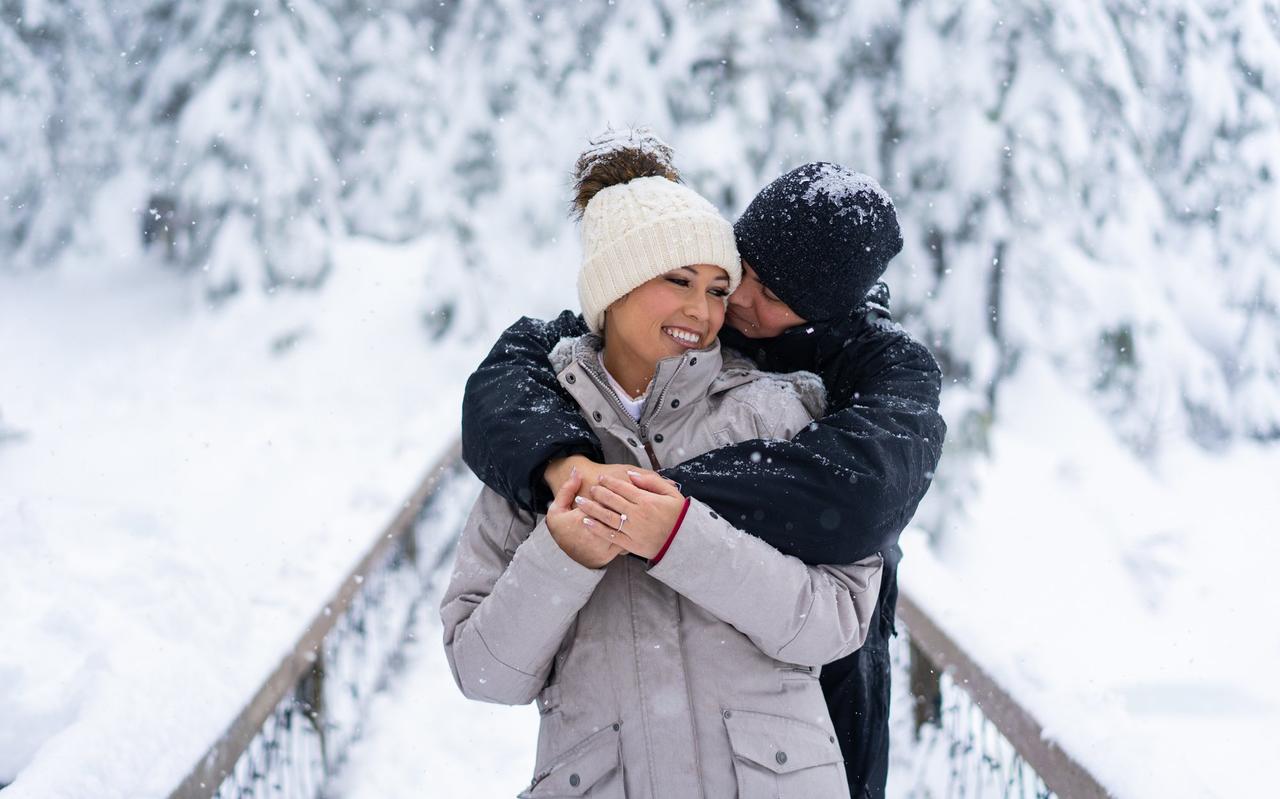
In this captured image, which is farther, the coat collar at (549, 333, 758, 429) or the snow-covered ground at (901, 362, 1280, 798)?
the snow-covered ground at (901, 362, 1280, 798)

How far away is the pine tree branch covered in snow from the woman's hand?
5409mm

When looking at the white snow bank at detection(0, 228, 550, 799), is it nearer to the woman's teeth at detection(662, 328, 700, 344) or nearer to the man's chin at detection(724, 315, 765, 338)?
the woman's teeth at detection(662, 328, 700, 344)

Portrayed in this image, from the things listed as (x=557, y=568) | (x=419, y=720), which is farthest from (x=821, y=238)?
(x=419, y=720)

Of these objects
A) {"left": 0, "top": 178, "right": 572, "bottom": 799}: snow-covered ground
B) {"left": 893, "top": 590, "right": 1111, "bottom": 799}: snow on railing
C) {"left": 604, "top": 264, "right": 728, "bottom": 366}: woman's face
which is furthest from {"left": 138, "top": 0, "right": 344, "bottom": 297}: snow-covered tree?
{"left": 604, "top": 264, "right": 728, "bottom": 366}: woman's face

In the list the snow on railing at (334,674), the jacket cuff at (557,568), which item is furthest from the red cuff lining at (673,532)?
the snow on railing at (334,674)

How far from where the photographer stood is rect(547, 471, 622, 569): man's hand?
174 centimetres

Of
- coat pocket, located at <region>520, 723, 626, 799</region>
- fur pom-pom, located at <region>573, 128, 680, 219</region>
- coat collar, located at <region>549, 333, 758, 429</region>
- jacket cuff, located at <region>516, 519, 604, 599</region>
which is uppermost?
fur pom-pom, located at <region>573, 128, 680, 219</region>

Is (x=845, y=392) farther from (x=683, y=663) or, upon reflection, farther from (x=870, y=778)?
(x=870, y=778)

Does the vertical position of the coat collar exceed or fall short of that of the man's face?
it falls short

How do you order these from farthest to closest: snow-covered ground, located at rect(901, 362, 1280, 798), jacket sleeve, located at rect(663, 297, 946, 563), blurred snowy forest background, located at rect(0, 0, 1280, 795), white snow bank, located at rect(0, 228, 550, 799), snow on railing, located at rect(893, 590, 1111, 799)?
blurred snowy forest background, located at rect(0, 0, 1280, 795) < snow-covered ground, located at rect(901, 362, 1280, 798) < white snow bank, located at rect(0, 228, 550, 799) < snow on railing, located at rect(893, 590, 1111, 799) < jacket sleeve, located at rect(663, 297, 946, 563)

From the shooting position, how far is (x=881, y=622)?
2.52 meters

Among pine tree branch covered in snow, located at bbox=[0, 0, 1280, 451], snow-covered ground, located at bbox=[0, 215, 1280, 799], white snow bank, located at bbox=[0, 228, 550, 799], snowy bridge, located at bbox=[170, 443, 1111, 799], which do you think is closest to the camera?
snowy bridge, located at bbox=[170, 443, 1111, 799]

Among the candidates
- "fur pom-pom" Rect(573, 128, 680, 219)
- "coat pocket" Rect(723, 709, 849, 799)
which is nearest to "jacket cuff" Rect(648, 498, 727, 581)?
"coat pocket" Rect(723, 709, 849, 799)

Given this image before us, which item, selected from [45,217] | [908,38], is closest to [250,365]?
[45,217]
